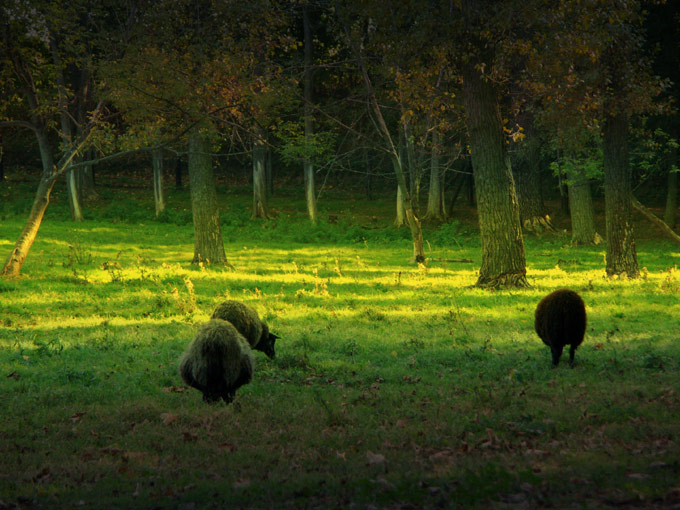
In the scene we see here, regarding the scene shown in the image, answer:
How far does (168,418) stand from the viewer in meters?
7.66

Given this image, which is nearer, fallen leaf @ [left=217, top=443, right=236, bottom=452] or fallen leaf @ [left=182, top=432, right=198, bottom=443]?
fallen leaf @ [left=217, top=443, right=236, bottom=452]

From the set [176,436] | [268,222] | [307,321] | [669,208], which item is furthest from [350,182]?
[176,436]

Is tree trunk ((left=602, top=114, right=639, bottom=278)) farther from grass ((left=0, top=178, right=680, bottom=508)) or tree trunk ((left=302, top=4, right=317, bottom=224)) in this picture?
tree trunk ((left=302, top=4, right=317, bottom=224))

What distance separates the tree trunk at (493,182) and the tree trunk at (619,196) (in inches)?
145

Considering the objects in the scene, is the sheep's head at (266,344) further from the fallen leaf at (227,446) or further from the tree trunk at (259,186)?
the tree trunk at (259,186)

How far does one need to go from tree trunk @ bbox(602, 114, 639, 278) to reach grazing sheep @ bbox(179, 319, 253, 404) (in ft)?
48.8

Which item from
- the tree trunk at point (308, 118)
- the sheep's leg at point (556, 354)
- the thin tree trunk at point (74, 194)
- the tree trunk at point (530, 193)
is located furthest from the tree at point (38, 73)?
the tree trunk at point (530, 193)

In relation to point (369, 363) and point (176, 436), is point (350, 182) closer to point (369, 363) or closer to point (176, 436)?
point (369, 363)

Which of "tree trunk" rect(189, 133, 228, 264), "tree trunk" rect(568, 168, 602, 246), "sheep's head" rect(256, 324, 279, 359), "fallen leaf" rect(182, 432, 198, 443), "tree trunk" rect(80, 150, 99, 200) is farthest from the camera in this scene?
"tree trunk" rect(80, 150, 99, 200)

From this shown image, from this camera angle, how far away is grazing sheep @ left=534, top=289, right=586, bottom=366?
973cm

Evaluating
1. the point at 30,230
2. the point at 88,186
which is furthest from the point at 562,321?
the point at 88,186

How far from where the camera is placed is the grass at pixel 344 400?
5578 mm

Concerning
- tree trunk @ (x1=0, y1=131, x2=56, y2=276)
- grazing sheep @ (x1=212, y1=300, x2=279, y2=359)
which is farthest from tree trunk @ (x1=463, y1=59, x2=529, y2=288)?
tree trunk @ (x1=0, y1=131, x2=56, y2=276)

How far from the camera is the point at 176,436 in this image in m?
7.12
